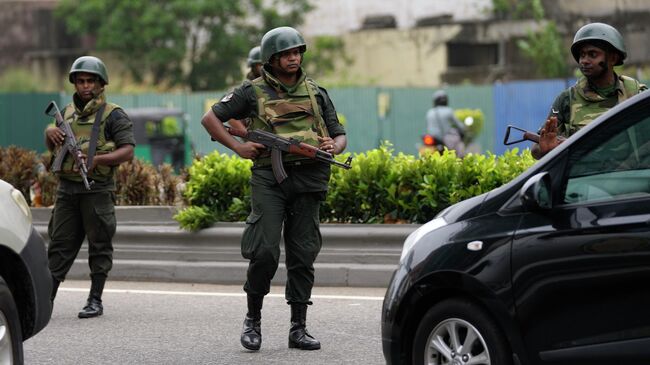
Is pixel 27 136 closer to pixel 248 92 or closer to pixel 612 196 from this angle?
pixel 248 92

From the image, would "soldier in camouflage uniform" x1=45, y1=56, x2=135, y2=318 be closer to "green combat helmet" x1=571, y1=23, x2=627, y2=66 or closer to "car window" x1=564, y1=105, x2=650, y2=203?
"green combat helmet" x1=571, y1=23, x2=627, y2=66

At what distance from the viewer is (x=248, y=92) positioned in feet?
26.4

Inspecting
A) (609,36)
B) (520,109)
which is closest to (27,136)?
(520,109)

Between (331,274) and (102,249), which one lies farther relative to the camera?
(331,274)

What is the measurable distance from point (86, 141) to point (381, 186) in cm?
269

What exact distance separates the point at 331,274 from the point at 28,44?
126 feet

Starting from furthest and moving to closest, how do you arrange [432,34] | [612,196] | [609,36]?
1. [432,34]
2. [609,36]
3. [612,196]

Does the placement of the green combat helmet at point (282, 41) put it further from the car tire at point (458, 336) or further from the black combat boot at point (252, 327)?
the car tire at point (458, 336)

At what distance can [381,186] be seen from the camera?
11.2m

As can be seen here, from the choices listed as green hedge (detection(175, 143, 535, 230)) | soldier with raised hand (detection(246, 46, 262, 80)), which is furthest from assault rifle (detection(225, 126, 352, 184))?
soldier with raised hand (detection(246, 46, 262, 80))

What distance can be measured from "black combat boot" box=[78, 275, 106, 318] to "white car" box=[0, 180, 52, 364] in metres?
2.90

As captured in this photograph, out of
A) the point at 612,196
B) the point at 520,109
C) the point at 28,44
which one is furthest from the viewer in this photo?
the point at 28,44

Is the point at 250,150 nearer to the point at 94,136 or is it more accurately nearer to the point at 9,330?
the point at 94,136

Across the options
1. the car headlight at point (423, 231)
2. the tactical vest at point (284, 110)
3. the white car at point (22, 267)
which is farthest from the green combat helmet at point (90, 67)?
the car headlight at point (423, 231)
